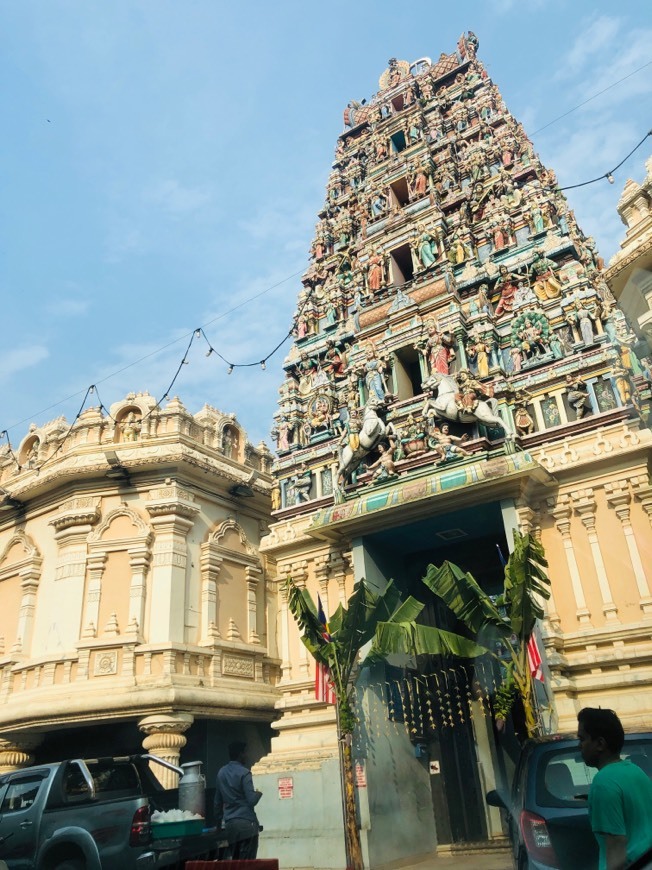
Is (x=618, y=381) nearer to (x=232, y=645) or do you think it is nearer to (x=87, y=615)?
(x=232, y=645)

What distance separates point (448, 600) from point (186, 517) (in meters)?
8.31

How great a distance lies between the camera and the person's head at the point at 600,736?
3678 mm

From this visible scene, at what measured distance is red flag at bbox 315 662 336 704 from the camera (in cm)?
1204

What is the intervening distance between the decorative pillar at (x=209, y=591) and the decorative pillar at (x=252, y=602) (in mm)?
1234

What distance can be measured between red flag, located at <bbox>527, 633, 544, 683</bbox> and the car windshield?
5619mm

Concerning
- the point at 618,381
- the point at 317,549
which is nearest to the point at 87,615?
the point at 317,549

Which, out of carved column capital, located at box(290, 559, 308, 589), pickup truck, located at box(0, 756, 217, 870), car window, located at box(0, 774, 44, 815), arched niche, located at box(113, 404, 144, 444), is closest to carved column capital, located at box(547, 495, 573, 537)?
carved column capital, located at box(290, 559, 308, 589)

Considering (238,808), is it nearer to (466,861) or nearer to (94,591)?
(466,861)

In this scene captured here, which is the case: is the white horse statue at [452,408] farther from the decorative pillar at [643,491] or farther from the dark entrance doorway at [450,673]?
the decorative pillar at [643,491]

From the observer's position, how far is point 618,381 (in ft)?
44.4

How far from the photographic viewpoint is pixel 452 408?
14.5 meters

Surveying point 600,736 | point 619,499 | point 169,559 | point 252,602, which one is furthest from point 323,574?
point 600,736

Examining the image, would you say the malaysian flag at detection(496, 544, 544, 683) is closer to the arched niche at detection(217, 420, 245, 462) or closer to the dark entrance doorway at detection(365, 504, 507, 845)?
the dark entrance doorway at detection(365, 504, 507, 845)

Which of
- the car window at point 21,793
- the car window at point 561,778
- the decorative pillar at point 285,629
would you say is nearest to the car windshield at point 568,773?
the car window at point 561,778
